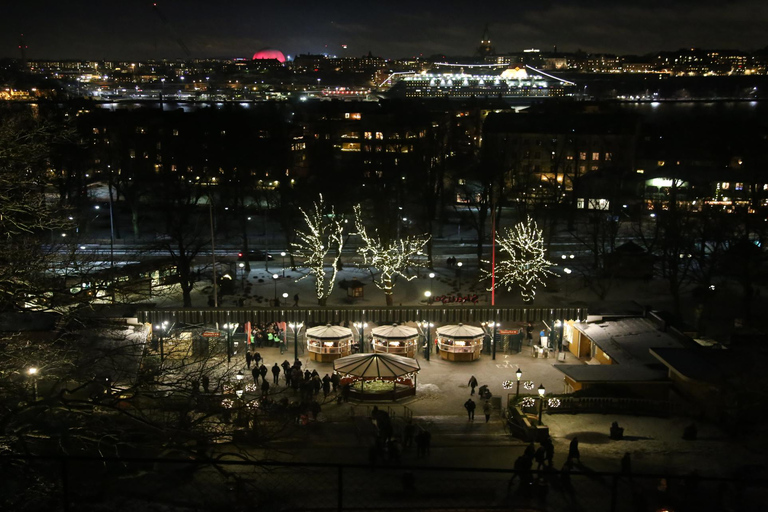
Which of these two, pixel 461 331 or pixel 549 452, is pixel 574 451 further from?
pixel 461 331

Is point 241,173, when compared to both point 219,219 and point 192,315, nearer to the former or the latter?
point 219,219

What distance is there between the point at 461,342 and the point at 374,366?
425 centimetres

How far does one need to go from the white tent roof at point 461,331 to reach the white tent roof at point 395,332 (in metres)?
0.88

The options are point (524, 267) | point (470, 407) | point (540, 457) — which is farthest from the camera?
point (524, 267)

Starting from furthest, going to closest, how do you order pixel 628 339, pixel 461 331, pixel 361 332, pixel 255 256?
pixel 255 256 → pixel 361 332 → pixel 461 331 → pixel 628 339

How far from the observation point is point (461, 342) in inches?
881

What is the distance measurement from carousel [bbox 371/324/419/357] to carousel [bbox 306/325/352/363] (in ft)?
2.96

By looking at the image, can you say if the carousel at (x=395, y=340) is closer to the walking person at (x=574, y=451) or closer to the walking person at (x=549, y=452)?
the walking person at (x=549, y=452)

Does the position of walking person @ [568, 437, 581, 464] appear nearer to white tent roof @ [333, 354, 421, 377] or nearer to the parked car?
white tent roof @ [333, 354, 421, 377]

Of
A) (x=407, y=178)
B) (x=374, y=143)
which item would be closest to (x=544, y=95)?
(x=374, y=143)

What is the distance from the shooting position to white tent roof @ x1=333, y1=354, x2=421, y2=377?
1892 cm

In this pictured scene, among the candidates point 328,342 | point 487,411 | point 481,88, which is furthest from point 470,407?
point 481,88

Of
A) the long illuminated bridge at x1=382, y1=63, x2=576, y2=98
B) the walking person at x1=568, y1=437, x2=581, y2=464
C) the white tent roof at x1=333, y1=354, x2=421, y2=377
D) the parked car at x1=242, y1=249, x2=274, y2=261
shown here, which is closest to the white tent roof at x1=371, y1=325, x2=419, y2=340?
the white tent roof at x1=333, y1=354, x2=421, y2=377

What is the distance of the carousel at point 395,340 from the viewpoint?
22.1 metres
